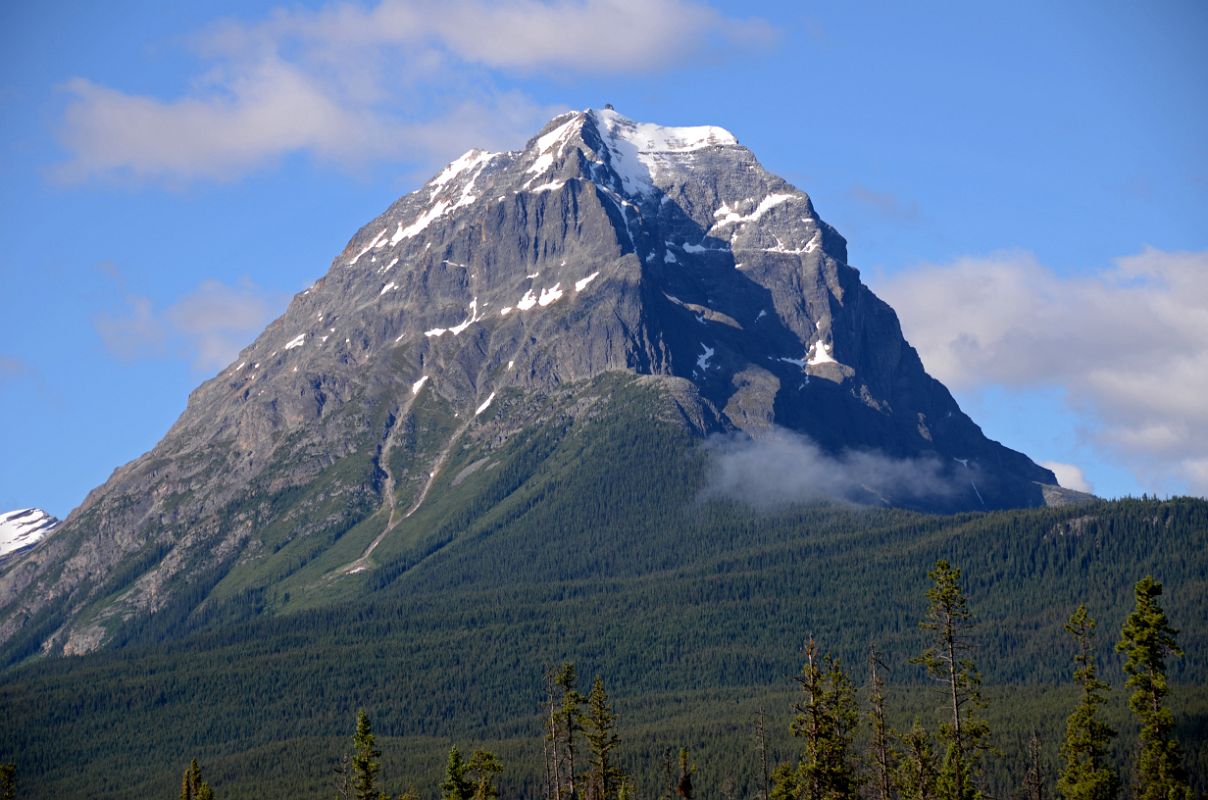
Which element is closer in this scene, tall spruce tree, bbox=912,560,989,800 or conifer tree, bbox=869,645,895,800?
tall spruce tree, bbox=912,560,989,800

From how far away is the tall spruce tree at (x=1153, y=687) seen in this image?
99.1m

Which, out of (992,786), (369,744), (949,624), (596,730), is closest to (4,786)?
(369,744)

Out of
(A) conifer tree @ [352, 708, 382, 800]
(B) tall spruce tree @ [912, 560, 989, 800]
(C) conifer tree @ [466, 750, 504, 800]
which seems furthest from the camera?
(C) conifer tree @ [466, 750, 504, 800]

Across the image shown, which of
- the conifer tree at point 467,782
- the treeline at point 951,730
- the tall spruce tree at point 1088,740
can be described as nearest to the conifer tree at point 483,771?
the conifer tree at point 467,782

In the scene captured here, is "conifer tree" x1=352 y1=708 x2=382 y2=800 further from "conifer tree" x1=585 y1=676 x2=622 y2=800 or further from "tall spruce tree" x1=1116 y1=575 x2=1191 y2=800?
"tall spruce tree" x1=1116 y1=575 x2=1191 y2=800

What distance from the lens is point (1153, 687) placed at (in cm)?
9925

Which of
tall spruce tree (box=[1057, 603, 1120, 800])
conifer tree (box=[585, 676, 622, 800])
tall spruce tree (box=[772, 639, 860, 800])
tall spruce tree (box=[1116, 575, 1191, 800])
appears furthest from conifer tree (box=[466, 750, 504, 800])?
tall spruce tree (box=[1116, 575, 1191, 800])

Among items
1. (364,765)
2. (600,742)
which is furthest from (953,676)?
(364,765)

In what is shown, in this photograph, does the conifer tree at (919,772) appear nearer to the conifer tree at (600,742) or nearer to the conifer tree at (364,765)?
the conifer tree at (600,742)

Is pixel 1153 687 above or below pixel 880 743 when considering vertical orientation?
above

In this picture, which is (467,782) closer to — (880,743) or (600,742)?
(600,742)

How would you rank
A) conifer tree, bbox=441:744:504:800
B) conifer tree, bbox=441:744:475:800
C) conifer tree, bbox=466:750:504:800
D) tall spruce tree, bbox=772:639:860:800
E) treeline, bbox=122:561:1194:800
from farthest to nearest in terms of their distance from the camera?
conifer tree, bbox=466:750:504:800 → conifer tree, bbox=441:744:504:800 → conifer tree, bbox=441:744:475:800 → tall spruce tree, bbox=772:639:860:800 → treeline, bbox=122:561:1194:800

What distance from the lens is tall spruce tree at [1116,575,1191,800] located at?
9912 centimetres

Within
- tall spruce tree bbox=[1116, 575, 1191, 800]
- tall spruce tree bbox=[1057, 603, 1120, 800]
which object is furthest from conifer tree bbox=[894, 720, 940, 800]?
tall spruce tree bbox=[1116, 575, 1191, 800]
